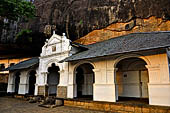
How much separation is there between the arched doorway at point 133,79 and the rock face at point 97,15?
15.1 feet

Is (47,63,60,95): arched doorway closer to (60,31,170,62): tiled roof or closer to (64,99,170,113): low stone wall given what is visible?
(64,99,170,113): low stone wall

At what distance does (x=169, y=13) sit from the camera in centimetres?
1201

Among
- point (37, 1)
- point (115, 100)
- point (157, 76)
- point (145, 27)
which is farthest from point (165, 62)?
point (37, 1)

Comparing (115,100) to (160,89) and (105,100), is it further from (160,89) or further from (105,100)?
(160,89)

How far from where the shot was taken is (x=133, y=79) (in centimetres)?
1034

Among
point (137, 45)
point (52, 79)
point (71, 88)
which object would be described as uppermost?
point (137, 45)

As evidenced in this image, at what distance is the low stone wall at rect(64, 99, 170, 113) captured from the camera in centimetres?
632

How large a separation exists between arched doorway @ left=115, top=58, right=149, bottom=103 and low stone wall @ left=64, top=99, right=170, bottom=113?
2.04 meters

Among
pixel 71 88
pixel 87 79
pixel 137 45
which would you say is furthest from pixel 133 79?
pixel 71 88

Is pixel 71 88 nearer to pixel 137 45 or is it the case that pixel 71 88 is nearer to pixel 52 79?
pixel 52 79

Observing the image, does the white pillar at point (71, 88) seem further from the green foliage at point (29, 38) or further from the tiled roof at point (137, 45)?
the green foliage at point (29, 38)

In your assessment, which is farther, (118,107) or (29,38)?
(29,38)

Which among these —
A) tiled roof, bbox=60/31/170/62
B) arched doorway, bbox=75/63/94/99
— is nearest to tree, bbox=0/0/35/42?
tiled roof, bbox=60/31/170/62

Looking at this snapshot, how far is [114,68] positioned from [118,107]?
226 centimetres
